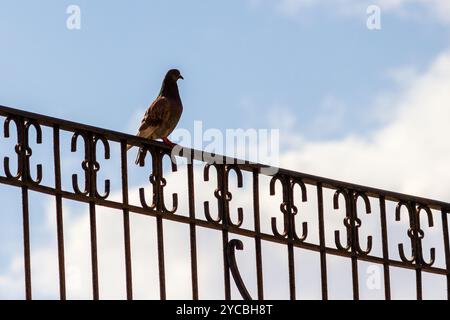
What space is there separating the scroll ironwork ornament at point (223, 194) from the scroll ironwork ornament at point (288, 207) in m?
0.20

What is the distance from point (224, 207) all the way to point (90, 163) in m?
0.76

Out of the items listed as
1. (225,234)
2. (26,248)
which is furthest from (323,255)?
(26,248)

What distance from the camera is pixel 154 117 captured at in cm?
1048

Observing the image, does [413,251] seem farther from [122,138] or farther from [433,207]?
[122,138]

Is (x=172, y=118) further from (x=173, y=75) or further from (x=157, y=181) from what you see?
(x=157, y=181)

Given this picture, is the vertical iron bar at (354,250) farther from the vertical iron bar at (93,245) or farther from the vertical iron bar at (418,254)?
the vertical iron bar at (93,245)

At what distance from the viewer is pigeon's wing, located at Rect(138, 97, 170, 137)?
10.5 metres

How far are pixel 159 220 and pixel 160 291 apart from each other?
1.23 ft

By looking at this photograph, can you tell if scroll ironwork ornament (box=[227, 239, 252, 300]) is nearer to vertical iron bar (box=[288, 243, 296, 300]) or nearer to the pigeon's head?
vertical iron bar (box=[288, 243, 296, 300])

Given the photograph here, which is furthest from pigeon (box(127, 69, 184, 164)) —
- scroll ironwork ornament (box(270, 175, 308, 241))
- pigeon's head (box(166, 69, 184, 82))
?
scroll ironwork ornament (box(270, 175, 308, 241))

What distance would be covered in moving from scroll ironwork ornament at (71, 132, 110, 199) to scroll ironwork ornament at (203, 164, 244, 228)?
578 mm
